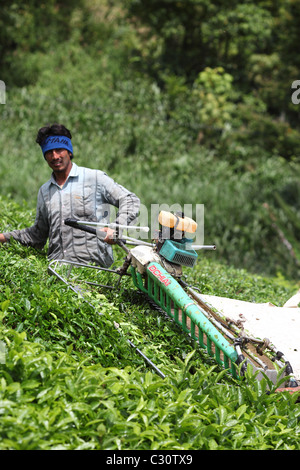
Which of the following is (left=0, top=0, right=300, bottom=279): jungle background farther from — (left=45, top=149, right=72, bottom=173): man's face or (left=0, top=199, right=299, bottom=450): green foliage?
(left=0, top=199, right=299, bottom=450): green foliage

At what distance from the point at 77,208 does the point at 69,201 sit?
0.33 feet

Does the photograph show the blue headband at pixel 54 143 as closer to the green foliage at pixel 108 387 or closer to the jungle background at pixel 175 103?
the green foliage at pixel 108 387

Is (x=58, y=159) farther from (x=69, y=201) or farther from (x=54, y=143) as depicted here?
(x=69, y=201)

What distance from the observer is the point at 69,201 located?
5594 millimetres

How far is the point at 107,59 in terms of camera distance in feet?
72.5

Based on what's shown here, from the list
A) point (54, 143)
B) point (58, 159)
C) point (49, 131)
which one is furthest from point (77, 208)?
point (49, 131)

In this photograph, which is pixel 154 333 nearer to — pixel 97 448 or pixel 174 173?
pixel 97 448

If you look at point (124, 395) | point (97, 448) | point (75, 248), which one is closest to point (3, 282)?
point (75, 248)

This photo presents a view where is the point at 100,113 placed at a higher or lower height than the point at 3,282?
higher

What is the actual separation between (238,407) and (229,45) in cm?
2046

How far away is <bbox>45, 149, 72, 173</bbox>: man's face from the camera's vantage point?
217 inches

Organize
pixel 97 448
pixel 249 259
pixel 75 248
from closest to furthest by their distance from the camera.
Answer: pixel 97 448 → pixel 75 248 → pixel 249 259

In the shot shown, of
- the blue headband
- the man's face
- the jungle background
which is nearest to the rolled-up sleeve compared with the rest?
the man's face

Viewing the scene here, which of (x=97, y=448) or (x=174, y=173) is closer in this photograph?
(x=97, y=448)
